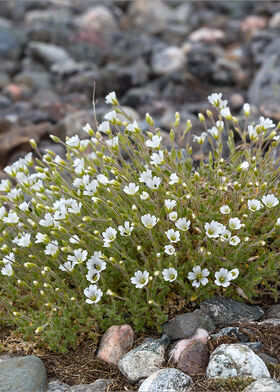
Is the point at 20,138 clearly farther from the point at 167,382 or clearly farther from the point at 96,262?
the point at 167,382

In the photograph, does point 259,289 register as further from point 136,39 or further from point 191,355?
point 136,39

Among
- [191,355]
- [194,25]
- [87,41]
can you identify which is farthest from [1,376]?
[194,25]

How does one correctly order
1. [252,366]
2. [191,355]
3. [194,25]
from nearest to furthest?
[252,366] → [191,355] → [194,25]

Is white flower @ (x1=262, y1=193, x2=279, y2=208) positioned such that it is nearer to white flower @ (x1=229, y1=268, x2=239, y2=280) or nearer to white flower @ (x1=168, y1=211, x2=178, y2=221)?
white flower @ (x1=229, y1=268, x2=239, y2=280)

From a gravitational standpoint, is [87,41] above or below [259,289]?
above

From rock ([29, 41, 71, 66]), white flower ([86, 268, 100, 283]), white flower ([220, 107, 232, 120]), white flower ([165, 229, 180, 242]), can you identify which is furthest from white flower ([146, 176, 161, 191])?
rock ([29, 41, 71, 66])

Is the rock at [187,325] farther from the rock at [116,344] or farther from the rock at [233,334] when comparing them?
the rock at [116,344]

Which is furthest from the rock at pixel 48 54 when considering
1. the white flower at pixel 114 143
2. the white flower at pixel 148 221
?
the white flower at pixel 148 221
